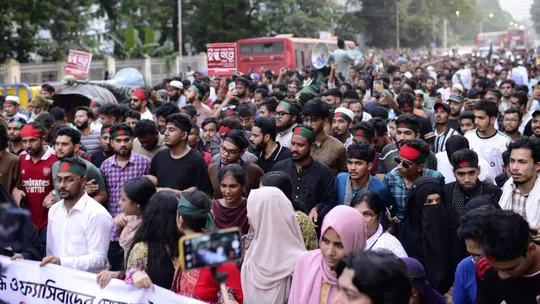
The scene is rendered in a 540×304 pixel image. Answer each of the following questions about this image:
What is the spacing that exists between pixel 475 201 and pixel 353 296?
276 cm

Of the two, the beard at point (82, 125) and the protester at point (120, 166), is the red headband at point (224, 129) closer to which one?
the protester at point (120, 166)

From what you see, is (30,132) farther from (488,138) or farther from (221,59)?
(221,59)

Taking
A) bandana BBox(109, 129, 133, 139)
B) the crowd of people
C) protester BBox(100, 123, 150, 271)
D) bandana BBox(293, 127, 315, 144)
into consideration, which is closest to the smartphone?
the crowd of people

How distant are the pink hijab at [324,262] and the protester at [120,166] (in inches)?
119

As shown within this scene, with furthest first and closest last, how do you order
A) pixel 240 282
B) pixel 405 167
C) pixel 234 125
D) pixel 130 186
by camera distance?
pixel 234 125 → pixel 405 167 → pixel 130 186 → pixel 240 282

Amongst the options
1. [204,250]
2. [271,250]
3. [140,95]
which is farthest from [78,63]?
[204,250]

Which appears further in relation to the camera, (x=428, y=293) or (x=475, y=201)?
(x=475, y=201)

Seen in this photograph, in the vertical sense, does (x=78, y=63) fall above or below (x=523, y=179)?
above

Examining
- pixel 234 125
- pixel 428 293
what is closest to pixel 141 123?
pixel 234 125

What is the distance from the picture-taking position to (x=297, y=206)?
620 cm

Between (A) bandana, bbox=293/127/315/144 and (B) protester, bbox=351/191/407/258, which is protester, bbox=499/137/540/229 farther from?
(A) bandana, bbox=293/127/315/144

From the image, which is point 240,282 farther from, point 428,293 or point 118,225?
point 118,225

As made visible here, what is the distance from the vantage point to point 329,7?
52.6 metres

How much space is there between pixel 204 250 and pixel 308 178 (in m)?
4.24
